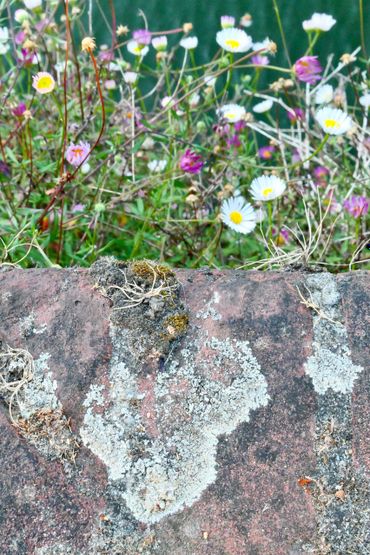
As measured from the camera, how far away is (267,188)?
1625 millimetres

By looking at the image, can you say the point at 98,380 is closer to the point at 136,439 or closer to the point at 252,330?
the point at 136,439

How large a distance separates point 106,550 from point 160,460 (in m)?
0.14

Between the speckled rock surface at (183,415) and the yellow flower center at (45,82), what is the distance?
661mm

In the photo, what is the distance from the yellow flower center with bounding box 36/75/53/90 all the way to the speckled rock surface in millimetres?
661

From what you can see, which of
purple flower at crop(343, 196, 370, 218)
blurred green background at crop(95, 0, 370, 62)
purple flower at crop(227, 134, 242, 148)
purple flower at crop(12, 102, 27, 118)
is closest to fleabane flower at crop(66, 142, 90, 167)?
purple flower at crop(12, 102, 27, 118)

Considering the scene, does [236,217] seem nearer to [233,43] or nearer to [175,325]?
[233,43]

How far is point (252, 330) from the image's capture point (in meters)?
1.08

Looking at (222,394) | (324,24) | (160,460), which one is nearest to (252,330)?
(222,394)

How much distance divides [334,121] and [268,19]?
119 centimetres

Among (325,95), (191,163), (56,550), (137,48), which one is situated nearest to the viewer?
(56,550)

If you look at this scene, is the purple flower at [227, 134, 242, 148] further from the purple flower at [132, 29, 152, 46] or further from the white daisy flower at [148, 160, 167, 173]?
the purple flower at [132, 29, 152, 46]

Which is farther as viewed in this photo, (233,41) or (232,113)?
(232,113)

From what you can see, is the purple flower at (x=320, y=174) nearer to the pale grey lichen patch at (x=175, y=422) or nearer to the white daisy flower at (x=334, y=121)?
the white daisy flower at (x=334, y=121)

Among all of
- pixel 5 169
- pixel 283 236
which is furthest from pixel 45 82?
pixel 283 236
